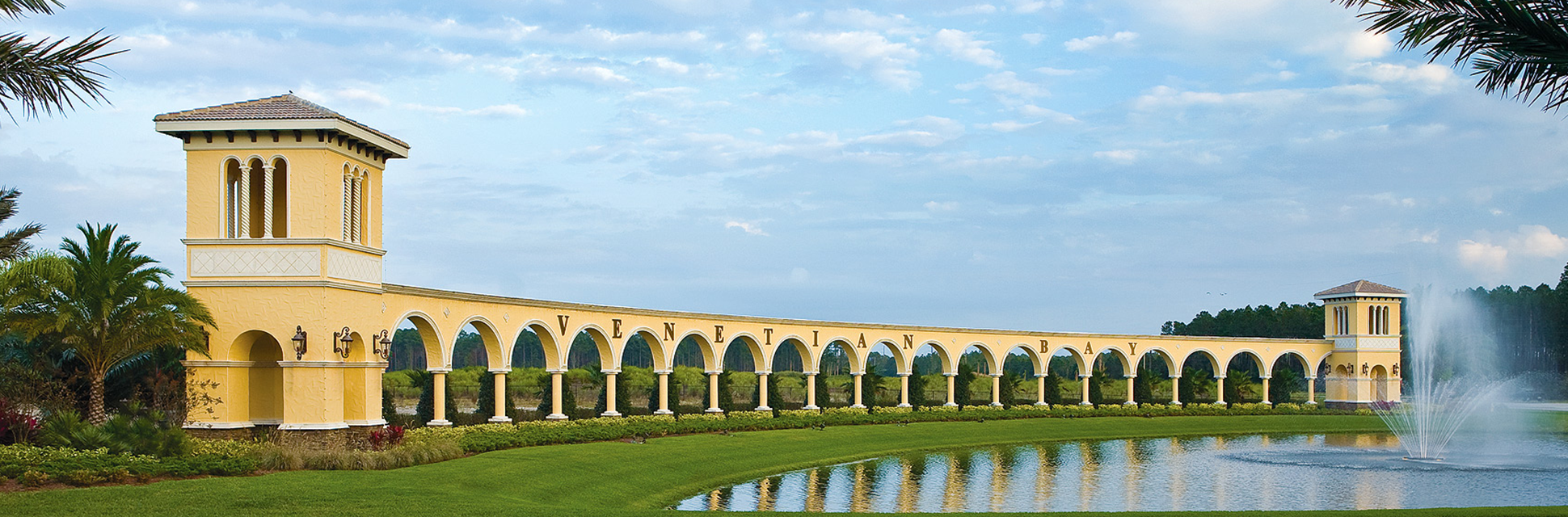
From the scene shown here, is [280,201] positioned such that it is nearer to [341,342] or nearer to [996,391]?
[341,342]

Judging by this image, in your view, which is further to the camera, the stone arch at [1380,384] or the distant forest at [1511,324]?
the distant forest at [1511,324]

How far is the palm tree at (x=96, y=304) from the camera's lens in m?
19.3

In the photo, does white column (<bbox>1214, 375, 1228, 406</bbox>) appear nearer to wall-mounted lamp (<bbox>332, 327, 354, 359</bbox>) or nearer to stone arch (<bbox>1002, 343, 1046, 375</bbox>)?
stone arch (<bbox>1002, 343, 1046, 375</bbox>)

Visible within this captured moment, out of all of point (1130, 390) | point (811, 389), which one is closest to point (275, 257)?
point (811, 389)

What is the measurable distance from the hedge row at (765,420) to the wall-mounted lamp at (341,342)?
2.26m

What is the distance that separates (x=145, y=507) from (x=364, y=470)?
4930 millimetres

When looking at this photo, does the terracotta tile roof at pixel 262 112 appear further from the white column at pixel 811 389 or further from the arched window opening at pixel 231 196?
the white column at pixel 811 389

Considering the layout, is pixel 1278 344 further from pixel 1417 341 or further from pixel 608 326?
pixel 608 326

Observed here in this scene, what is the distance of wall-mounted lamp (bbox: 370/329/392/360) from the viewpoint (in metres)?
23.2

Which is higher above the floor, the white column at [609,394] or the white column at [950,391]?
the white column at [609,394]

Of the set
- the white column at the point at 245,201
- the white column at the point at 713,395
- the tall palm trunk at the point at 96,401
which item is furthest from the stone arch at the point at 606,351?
the tall palm trunk at the point at 96,401

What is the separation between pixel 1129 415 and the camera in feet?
151

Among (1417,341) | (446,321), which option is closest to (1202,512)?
(446,321)

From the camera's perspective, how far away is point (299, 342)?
21172 mm
